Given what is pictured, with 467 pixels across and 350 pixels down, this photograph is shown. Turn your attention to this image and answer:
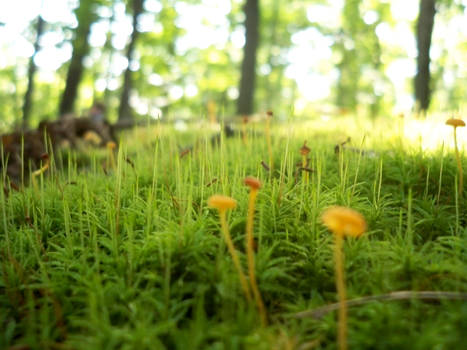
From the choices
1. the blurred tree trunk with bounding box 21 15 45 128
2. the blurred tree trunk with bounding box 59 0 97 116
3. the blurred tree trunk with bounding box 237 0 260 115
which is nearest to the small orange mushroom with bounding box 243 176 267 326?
the blurred tree trunk with bounding box 237 0 260 115

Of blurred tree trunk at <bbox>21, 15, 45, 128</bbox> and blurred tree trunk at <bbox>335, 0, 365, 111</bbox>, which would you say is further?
blurred tree trunk at <bbox>335, 0, 365, 111</bbox>

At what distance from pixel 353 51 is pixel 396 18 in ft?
7.80

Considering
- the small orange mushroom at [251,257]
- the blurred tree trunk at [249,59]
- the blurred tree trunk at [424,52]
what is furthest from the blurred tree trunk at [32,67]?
the small orange mushroom at [251,257]

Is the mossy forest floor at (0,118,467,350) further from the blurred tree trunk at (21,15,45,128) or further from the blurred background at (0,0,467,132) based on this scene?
the blurred tree trunk at (21,15,45,128)

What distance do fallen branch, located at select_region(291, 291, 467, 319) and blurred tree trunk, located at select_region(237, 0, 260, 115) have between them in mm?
5443

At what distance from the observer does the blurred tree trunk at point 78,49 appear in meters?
6.29

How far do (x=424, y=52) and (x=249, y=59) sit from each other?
2.87 m

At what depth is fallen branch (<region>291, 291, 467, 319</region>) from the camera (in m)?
0.95

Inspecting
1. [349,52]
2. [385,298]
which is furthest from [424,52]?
[349,52]

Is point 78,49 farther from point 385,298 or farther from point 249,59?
point 385,298

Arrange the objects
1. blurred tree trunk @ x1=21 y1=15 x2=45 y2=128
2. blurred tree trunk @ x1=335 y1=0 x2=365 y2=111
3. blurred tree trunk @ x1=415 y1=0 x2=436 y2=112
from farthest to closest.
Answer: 1. blurred tree trunk @ x1=335 y1=0 x2=365 y2=111
2. blurred tree trunk @ x1=21 y1=15 x2=45 y2=128
3. blurred tree trunk @ x1=415 y1=0 x2=436 y2=112

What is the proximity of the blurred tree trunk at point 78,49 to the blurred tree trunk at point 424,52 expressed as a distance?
18.4 ft

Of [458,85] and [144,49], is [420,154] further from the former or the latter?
[458,85]

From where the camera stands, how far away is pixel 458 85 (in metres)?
18.8
